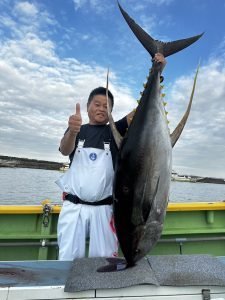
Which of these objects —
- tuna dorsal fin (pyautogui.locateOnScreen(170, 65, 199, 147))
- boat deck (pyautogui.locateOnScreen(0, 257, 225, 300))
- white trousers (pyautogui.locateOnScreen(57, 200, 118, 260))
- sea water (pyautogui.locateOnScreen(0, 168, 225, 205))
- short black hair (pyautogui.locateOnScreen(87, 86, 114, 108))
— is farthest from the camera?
sea water (pyautogui.locateOnScreen(0, 168, 225, 205))

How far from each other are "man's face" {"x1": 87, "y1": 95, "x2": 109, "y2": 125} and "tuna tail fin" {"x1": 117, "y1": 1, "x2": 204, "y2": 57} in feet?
2.11

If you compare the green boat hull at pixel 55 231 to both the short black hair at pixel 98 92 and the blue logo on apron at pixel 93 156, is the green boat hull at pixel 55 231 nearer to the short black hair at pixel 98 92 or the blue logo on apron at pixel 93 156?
the blue logo on apron at pixel 93 156

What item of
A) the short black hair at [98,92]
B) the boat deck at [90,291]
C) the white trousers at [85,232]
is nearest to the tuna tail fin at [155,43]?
the short black hair at [98,92]

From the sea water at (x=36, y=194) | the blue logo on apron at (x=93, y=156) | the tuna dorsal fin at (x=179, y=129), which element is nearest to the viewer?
the tuna dorsal fin at (x=179, y=129)

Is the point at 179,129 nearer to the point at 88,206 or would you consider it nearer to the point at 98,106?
the point at 98,106

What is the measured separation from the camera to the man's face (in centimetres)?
291

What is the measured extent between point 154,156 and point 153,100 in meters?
0.55

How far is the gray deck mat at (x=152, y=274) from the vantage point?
1807 millimetres

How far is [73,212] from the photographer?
2.68 metres

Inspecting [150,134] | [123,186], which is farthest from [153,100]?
[123,186]

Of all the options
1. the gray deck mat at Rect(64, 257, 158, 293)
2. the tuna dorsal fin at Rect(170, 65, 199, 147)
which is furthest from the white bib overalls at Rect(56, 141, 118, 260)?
the tuna dorsal fin at Rect(170, 65, 199, 147)

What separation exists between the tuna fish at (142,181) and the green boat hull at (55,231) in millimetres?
1974

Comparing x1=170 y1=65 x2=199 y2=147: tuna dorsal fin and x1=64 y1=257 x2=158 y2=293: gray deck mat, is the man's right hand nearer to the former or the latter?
x1=170 y1=65 x2=199 y2=147: tuna dorsal fin

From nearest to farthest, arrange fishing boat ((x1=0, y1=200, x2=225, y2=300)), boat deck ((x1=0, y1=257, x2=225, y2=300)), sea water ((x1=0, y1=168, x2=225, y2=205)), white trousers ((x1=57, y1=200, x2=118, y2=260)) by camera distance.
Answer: boat deck ((x1=0, y1=257, x2=225, y2=300)) → white trousers ((x1=57, y1=200, x2=118, y2=260)) → fishing boat ((x1=0, y1=200, x2=225, y2=300)) → sea water ((x1=0, y1=168, x2=225, y2=205))
